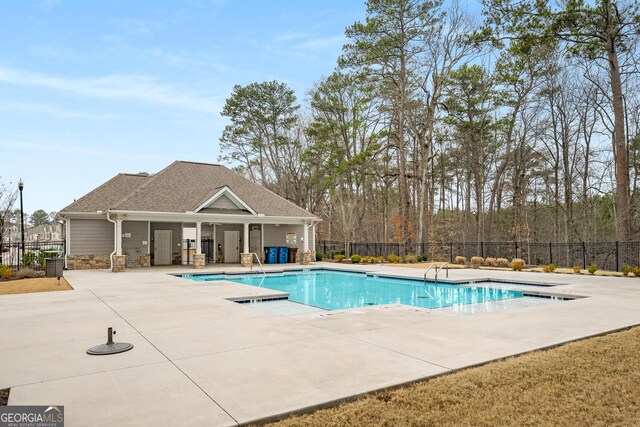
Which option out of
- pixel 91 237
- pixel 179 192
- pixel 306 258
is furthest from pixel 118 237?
pixel 306 258

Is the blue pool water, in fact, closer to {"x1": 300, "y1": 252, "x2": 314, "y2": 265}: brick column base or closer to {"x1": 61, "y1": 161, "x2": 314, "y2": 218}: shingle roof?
{"x1": 300, "y1": 252, "x2": 314, "y2": 265}: brick column base

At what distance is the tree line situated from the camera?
17.2 metres

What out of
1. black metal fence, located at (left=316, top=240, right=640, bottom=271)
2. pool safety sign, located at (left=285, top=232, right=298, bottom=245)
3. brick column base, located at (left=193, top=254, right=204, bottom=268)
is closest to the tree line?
black metal fence, located at (left=316, top=240, right=640, bottom=271)

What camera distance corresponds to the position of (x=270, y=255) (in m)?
23.1

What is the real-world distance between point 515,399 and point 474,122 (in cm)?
2684

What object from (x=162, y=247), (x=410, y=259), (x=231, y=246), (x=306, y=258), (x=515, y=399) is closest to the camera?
(x=515, y=399)

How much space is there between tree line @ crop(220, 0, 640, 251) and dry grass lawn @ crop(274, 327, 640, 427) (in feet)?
47.9

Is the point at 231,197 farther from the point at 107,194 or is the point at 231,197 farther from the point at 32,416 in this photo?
the point at 32,416

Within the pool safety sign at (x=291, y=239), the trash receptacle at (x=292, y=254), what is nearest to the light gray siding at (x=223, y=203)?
the pool safety sign at (x=291, y=239)

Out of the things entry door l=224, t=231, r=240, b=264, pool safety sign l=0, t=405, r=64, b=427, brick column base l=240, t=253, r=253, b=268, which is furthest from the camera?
entry door l=224, t=231, r=240, b=264

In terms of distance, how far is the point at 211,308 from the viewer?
855cm

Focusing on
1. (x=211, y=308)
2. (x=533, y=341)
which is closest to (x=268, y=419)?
(x=533, y=341)

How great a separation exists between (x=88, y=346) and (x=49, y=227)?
8219 centimetres

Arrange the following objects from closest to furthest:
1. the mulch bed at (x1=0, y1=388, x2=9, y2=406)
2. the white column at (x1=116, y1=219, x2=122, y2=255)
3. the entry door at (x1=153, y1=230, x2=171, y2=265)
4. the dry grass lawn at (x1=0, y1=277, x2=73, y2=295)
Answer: the mulch bed at (x1=0, y1=388, x2=9, y2=406), the dry grass lawn at (x1=0, y1=277, x2=73, y2=295), the white column at (x1=116, y1=219, x2=122, y2=255), the entry door at (x1=153, y1=230, x2=171, y2=265)
